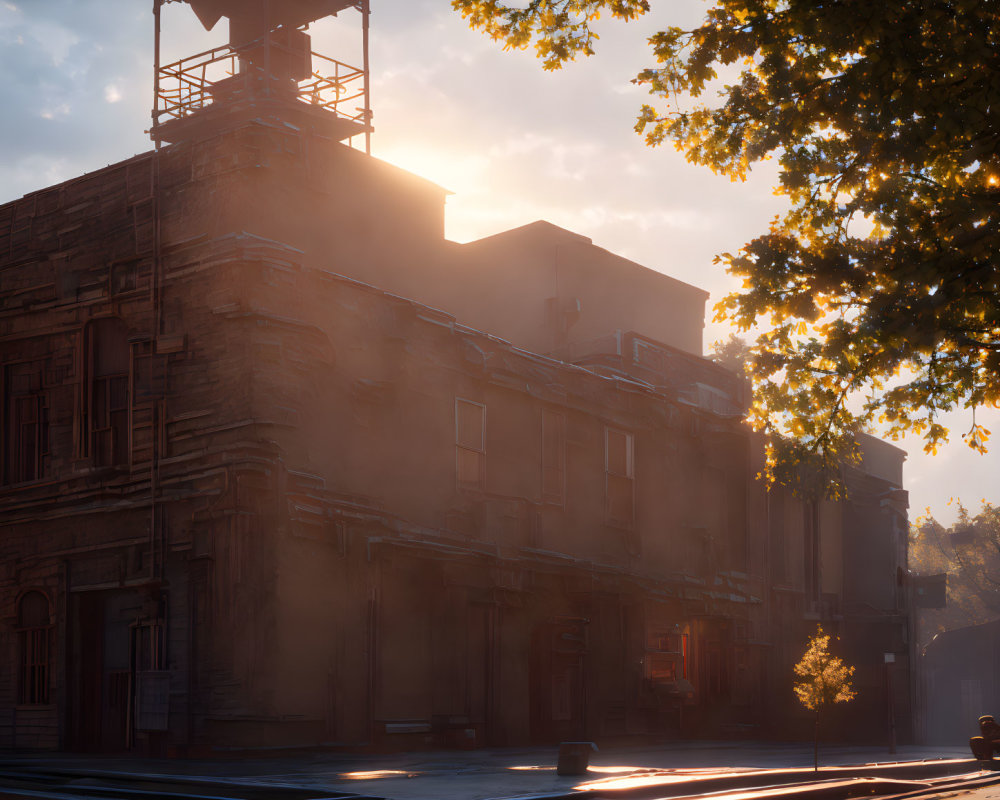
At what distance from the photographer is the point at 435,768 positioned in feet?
58.7

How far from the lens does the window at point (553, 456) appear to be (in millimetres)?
27359

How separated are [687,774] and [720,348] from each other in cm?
4426

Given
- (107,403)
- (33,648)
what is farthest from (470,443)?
(33,648)

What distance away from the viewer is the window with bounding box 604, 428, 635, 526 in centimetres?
2961

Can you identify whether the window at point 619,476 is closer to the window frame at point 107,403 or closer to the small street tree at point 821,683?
the small street tree at point 821,683

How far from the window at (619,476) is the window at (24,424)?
506 inches

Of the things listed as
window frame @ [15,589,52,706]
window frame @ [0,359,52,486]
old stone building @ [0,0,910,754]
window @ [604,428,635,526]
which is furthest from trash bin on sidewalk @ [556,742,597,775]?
window @ [604,428,635,526]

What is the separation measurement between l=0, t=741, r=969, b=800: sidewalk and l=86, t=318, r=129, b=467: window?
545 cm

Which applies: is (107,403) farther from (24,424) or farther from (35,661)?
(35,661)

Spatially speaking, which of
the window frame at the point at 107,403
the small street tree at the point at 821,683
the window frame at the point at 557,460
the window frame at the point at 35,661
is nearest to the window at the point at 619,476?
the window frame at the point at 557,460

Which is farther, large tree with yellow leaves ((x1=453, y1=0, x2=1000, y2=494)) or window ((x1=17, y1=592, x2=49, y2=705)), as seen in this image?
window ((x1=17, y1=592, x2=49, y2=705))

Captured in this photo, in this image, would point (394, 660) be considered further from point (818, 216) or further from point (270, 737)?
point (818, 216)

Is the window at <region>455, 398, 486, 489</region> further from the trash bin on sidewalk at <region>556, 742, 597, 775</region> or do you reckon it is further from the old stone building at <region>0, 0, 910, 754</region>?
the trash bin on sidewalk at <region>556, 742, 597, 775</region>

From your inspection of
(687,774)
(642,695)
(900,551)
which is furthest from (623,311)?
(687,774)
